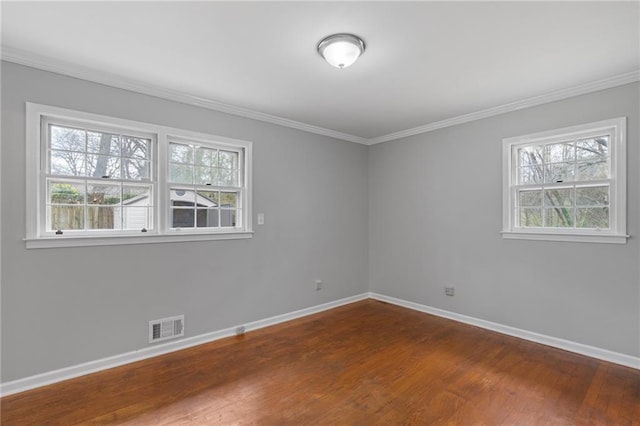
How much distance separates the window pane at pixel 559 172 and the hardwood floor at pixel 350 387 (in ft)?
5.62

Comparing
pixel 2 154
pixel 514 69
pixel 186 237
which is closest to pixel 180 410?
pixel 186 237

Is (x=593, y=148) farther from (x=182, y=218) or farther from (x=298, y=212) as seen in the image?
(x=182, y=218)

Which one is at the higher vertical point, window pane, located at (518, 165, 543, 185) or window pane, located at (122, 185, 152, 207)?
window pane, located at (518, 165, 543, 185)

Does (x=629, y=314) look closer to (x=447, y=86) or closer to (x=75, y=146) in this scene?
(x=447, y=86)

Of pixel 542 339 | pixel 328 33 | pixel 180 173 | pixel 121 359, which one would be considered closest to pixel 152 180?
pixel 180 173

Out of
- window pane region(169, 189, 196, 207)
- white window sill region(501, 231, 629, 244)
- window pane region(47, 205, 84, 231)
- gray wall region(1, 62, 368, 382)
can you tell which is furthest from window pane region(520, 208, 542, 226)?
window pane region(47, 205, 84, 231)

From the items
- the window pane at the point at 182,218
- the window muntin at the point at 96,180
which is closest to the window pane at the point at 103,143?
the window muntin at the point at 96,180

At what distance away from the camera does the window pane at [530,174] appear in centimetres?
335

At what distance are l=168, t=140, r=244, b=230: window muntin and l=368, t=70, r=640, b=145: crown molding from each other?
2457 mm

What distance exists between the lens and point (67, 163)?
260cm

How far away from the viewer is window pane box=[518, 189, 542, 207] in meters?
3.33

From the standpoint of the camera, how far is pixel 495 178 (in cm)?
358

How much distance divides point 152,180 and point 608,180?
4.28 metres

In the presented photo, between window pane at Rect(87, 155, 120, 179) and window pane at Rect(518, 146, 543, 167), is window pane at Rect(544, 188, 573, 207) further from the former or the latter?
window pane at Rect(87, 155, 120, 179)
